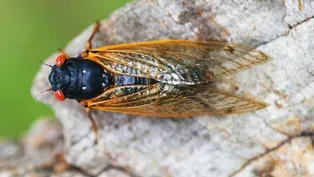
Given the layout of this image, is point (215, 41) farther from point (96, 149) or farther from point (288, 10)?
point (96, 149)

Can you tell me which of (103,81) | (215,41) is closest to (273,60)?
(215,41)

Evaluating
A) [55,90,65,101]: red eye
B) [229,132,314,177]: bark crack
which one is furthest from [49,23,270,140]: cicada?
[229,132,314,177]: bark crack

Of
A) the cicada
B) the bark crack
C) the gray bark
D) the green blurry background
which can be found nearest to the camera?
the gray bark

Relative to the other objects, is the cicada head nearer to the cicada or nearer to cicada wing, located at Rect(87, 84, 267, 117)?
the cicada

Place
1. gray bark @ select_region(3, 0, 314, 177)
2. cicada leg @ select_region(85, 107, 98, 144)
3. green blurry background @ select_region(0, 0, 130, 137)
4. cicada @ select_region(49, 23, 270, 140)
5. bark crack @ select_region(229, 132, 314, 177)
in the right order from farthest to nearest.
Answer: green blurry background @ select_region(0, 0, 130, 137), cicada leg @ select_region(85, 107, 98, 144), cicada @ select_region(49, 23, 270, 140), bark crack @ select_region(229, 132, 314, 177), gray bark @ select_region(3, 0, 314, 177)

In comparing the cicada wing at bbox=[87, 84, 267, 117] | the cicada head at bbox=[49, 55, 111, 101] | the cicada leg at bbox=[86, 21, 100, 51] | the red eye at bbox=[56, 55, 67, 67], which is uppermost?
the cicada leg at bbox=[86, 21, 100, 51]

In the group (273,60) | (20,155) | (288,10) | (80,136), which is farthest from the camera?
(20,155)
